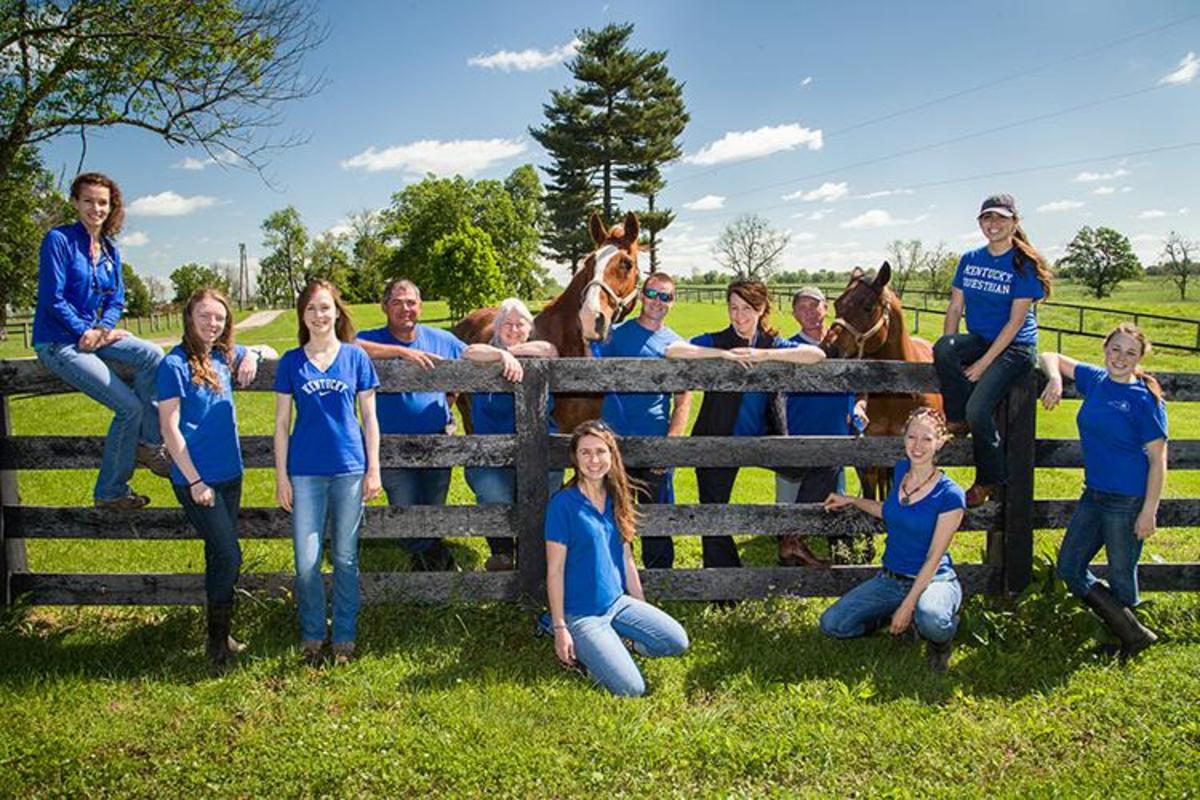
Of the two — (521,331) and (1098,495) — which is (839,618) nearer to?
(1098,495)

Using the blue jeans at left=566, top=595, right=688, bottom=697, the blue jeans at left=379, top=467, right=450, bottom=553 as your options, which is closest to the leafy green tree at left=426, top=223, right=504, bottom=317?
the blue jeans at left=379, top=467, right=450, bottom=553

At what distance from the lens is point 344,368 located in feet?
14.3

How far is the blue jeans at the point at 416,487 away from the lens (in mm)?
5863

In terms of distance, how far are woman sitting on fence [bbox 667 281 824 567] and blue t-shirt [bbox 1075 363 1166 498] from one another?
5.75 feet

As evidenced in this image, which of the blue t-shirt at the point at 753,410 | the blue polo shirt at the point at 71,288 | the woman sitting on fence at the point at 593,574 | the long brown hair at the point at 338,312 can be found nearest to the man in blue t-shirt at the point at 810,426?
the blue t-shirt at the point at 753,410

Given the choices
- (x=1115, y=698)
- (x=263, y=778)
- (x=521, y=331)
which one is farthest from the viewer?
(x=521, y=331)

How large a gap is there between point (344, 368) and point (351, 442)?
41 centimetres

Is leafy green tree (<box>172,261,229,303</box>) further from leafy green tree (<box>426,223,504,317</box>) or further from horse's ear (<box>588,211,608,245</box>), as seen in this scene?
horse's ear (<box>588,211,608,245</box>)

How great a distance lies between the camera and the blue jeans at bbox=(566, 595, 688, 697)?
13.4 feet

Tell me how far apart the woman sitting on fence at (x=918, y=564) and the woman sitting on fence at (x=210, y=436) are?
350 centimetres

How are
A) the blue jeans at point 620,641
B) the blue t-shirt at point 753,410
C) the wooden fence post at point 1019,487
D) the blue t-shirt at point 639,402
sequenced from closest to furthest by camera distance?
the blue jeans at point 620,641, the wooden fence post at point 1019,487, the blue t-shirt at point 639,402, the blue t-shirt at point 753,410

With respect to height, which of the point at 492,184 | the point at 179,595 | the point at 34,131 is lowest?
the point at 179,595

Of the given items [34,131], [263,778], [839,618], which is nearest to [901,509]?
[839,618]

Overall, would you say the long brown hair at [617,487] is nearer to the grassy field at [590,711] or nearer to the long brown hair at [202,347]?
the grassy field at [590,711]
